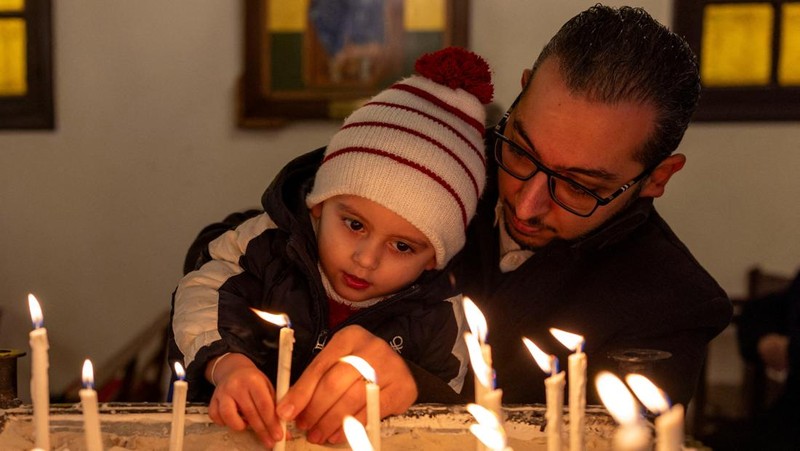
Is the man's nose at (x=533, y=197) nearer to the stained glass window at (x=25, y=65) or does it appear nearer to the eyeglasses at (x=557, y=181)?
the eyeglasses at (x=557, y=181)

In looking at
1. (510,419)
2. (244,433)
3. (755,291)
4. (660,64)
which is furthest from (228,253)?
(755,291)

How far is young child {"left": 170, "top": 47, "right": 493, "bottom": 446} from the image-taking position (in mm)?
1557

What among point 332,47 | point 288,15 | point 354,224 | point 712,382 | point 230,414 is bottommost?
point 712,382

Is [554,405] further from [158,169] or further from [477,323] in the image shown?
[158,169]

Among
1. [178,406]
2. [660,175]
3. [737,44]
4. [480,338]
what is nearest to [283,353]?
[178,406]

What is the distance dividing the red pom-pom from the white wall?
7.75 feet

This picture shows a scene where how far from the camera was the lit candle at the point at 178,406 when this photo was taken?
97 centimetres

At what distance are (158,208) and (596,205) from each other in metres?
2.98

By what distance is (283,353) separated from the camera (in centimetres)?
104

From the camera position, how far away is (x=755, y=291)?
4.05 metres

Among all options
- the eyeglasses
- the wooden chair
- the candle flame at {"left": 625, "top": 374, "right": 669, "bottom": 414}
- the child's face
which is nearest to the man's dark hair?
the eyeglasses

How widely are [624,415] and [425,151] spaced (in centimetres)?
100

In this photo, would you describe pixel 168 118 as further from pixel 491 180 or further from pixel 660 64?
pixel 660 64

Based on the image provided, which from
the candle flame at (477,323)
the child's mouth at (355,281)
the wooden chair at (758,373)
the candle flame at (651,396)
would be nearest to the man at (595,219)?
the child's mouth at (355,281)
